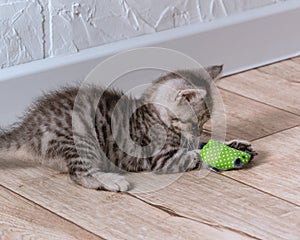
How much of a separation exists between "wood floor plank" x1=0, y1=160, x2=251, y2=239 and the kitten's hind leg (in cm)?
1

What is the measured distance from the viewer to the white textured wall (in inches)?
75.6

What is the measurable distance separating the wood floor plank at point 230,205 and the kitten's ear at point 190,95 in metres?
0.19

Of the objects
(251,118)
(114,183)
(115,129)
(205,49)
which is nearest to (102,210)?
(114,183)

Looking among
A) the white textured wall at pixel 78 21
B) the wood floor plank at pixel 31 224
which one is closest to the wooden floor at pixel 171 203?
the wood floor plank at pixel 31 224

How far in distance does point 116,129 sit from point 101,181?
0.48 feet

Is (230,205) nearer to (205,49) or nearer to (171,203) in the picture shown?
(171,203)

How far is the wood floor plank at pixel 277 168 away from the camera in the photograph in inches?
66.4

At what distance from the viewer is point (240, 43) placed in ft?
7.97

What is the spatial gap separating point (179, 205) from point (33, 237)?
1.10 feet

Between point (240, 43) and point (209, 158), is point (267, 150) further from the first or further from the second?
point (240, 43)

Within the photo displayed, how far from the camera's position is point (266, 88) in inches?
90.9

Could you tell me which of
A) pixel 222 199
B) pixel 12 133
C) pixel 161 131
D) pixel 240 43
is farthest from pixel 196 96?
pixel 240 43

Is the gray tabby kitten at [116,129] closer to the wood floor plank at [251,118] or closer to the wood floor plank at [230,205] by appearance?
the wood floor plank at [230,205]

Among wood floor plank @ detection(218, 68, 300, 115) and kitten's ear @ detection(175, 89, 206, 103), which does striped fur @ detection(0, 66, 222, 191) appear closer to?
kitten's ear @ detection(175, 89, 206, 103)
